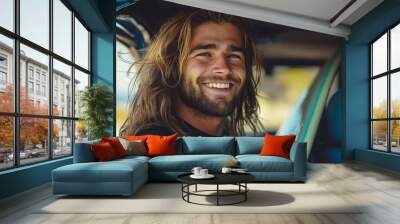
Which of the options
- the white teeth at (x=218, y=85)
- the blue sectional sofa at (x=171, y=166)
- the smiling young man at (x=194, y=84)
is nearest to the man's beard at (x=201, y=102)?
the smiling young man at (x=194, y=84)

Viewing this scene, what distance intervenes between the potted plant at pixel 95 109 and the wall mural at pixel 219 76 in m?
0.95

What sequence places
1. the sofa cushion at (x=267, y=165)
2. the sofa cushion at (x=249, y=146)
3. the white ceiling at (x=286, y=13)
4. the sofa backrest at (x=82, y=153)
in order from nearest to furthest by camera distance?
the sofa backrest at (x=82, y=153)
the sofa cushion at (x=267, y=165)
the sofa cushion at (x=249, y=146)
the white ceiling at (x=286, y=13)

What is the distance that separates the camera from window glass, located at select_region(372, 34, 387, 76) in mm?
8156

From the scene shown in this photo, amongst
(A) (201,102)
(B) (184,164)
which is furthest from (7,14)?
(A) (201,102)

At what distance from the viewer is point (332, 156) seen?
8789 mm

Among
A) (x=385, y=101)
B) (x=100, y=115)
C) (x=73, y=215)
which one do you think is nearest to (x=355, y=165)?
(x=385, y=101)

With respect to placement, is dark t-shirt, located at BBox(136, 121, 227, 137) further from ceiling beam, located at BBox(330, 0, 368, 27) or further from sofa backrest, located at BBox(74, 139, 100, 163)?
ceiling beam, located at BBox(330, 0, 368, 27)

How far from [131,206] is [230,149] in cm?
286

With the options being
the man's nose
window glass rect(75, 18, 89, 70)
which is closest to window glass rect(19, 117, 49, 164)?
window glass rect(75, 18, 89, 70)

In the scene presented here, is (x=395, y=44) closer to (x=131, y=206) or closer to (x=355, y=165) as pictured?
(x=355, y=165)

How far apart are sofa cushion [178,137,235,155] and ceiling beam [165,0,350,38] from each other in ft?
11.4

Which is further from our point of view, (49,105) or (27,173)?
(49,105)

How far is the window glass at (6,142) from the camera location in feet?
15.1

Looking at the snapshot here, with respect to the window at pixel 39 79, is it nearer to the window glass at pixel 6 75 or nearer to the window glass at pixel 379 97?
the window glass at pixel 6 75
